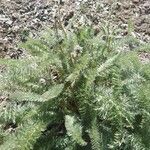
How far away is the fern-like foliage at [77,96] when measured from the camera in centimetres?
335

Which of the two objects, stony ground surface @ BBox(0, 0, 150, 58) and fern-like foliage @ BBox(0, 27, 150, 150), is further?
stony ground surface @ BBox(0, 0, 150, 58)

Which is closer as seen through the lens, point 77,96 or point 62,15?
point 77,96

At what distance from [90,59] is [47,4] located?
165cm

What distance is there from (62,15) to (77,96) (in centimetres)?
162

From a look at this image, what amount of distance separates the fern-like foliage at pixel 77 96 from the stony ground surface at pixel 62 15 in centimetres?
99

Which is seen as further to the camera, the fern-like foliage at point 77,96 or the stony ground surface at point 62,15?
the stony ground surface at point 62,15

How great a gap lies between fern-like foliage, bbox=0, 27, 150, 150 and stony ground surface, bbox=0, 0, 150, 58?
0.99m

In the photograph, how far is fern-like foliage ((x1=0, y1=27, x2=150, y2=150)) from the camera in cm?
335

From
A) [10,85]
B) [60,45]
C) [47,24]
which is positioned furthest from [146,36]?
[10,85]

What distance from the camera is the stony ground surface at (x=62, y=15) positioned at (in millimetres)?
4797

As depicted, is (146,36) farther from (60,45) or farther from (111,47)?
(60,45)

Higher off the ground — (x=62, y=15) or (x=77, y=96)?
(x=77, y=96)

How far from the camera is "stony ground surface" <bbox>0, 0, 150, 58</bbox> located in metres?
4.80

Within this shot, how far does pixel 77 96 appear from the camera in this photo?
11.5ft
